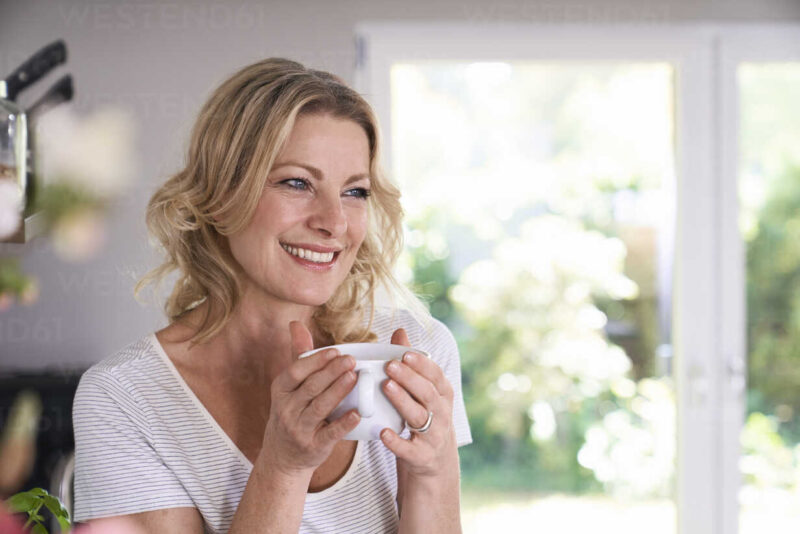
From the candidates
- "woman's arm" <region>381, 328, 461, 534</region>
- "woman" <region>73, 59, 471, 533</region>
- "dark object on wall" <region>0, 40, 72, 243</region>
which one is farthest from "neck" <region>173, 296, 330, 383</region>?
"dark object on wall" <region>0, 40, 72, 243</region>

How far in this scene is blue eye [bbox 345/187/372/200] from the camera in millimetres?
1209

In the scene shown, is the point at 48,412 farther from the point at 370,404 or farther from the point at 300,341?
the point at 370,404

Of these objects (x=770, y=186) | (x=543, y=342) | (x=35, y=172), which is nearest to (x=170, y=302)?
(x=35, y=172)

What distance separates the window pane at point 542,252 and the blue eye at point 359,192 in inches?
57.5

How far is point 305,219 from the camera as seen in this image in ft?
3.74

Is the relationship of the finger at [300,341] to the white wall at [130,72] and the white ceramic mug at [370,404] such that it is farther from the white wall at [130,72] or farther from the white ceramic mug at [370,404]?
the white wall at [130,72]

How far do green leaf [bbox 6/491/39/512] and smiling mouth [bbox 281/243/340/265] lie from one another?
539 millimetres

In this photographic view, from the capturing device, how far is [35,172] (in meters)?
2.48

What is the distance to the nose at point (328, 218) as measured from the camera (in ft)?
3.68

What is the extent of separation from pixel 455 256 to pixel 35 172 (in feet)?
4.25

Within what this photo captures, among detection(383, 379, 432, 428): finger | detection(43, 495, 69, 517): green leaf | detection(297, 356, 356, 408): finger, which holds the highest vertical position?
detection(297, 356, 356, 408): finger

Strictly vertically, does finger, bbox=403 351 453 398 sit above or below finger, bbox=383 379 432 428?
above

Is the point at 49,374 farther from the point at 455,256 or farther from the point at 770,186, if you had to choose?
the point at 770,186

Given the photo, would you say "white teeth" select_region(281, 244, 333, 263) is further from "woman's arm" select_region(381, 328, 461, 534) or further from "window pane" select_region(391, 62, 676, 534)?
"window pane" select_region(391, 62, 676, 534)
